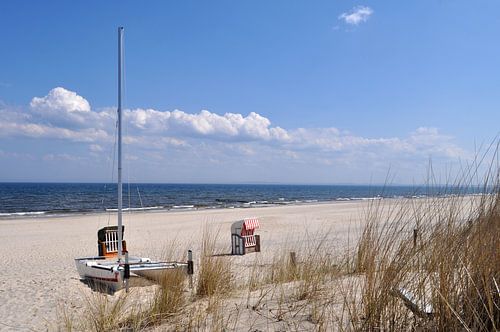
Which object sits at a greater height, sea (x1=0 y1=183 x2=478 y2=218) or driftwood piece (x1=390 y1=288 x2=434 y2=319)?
driftwood piece (x1=390 y1=288 x2=434 y2=319)

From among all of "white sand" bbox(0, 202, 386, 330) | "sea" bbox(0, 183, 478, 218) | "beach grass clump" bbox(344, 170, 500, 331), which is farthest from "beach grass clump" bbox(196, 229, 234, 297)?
"beach grass clump" bbox(344, 170, 500, 331)

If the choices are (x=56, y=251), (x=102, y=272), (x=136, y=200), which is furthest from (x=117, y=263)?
(x=136, y=200)

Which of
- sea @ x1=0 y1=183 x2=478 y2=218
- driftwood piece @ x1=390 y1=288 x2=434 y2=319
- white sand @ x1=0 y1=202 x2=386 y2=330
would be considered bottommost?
white sand @ x1=0 y1=202 x2=386 y2=330

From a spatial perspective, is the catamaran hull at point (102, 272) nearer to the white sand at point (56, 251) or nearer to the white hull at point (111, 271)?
the white hull at point (111, 271)

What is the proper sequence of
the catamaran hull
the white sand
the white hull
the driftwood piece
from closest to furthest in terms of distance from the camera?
the driftwood piece, the white sand, the white hull, the catamaran hull

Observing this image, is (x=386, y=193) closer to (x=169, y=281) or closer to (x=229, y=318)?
(x=229, y=318)

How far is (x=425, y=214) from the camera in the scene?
141 inches

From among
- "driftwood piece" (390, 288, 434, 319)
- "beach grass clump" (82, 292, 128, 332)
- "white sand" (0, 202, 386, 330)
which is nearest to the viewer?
"driftwood piece" (390, 288, 434, 319)

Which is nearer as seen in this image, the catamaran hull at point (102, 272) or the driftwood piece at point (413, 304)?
the driftwood piece at point (413, 304)

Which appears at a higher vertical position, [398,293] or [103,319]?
[398,293]

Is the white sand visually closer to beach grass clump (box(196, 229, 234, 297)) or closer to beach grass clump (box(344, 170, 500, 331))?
beach grass clump (box(196, 229, 234, 297))

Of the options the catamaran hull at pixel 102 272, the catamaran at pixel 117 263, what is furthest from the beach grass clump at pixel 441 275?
the catamaran hull at pixel 102 272

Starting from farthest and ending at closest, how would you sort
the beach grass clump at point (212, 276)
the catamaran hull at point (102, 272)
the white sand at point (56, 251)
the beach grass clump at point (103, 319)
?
the catamaran hull at point (102, 272), the white sand at point (56, 251), the beach grass clump at point (212, 276), the beach grass clump at point (103, 319)

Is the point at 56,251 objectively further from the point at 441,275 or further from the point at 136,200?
the point at 136,200
